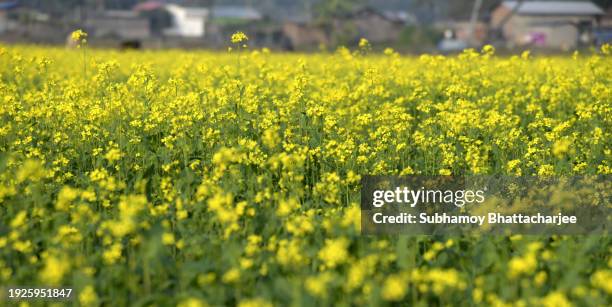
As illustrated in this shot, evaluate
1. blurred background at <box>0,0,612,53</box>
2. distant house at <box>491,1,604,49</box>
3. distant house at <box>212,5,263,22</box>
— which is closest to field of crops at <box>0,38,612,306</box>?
blurred background at <box>0,0,612,53</box>

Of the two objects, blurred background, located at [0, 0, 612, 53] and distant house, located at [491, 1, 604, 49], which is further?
blurred background, located at [0, 0, 612, 53]

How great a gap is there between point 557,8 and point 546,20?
7.93 ft

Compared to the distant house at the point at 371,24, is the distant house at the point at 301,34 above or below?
below

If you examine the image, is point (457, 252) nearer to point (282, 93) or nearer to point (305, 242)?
point (305, 242)

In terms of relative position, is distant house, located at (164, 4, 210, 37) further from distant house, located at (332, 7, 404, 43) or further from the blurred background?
distant house, located at (332, 7, 404, 43)

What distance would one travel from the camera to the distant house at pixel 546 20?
4844cm

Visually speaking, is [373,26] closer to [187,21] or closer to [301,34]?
[301,34]

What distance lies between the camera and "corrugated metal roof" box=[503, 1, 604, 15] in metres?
56.4

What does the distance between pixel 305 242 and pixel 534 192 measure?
2312 millimetres

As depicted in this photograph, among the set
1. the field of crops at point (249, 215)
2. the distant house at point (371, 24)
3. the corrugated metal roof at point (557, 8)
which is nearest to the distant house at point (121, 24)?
the distant house at point (371, 24)

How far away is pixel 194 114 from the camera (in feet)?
24.9

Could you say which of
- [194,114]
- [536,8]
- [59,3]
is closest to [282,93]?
[194,114]

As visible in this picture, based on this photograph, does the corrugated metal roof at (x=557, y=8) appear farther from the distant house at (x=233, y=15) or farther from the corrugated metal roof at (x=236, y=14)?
the corrugated metal roof at (x=236, y=14)

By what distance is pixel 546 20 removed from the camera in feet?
186
